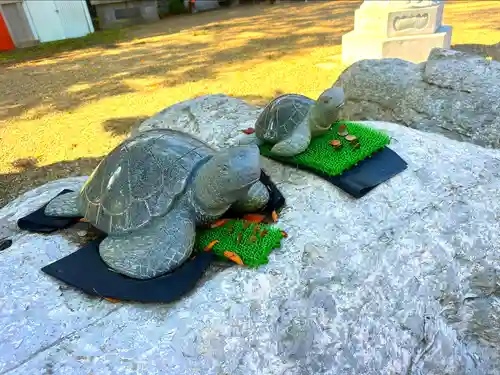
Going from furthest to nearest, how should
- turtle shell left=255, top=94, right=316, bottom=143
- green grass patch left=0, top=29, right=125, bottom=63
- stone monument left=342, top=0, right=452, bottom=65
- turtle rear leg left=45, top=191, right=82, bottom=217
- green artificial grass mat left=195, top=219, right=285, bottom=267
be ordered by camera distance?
green grass patch left=0, top=29, right=125, bottom=63 → stone monument left=342, top=0, right=452, bottom=65 → turtle shell left=255, top=94, right=316, bottom=143 → turtle rear leg left=45, top=191, right=82, bottom=217 → green artificial grass mat left=195, top=219, right=285, bottom=267

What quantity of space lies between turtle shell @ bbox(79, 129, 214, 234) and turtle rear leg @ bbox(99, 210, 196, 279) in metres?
0.05

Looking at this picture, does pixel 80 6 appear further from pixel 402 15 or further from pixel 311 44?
pixel 402 15

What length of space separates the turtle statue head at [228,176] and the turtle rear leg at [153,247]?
0.14 metres

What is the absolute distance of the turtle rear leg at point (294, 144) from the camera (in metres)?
2.13

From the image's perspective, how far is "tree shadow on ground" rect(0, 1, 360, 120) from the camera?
6066 mm

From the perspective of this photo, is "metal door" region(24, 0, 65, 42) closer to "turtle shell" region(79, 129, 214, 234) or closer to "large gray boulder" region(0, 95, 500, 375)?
"large gray boulder" region(0, 95, 500, 375)

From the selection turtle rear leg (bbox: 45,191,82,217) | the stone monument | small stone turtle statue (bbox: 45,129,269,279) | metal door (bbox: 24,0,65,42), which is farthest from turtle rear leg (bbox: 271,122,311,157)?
metal door (bbox: 24,0,65,42)

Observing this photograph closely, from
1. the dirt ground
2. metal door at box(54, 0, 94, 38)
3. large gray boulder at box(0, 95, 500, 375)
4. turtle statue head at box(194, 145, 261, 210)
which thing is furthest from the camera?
metal door at box(54, 0, 94, 38)

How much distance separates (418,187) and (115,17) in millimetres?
11480

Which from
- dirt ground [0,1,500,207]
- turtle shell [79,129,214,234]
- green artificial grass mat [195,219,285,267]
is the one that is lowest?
dirt ground [0,1,500,207]

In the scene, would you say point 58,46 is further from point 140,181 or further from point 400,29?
point 140,181

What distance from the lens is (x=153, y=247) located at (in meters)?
1.55

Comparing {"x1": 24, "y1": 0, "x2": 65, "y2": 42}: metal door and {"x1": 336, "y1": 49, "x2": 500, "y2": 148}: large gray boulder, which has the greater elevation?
{"x1": 24, "y1": 0, "x2": 65, "y2": 42}: metal door

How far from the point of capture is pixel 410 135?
2387 millimetres
